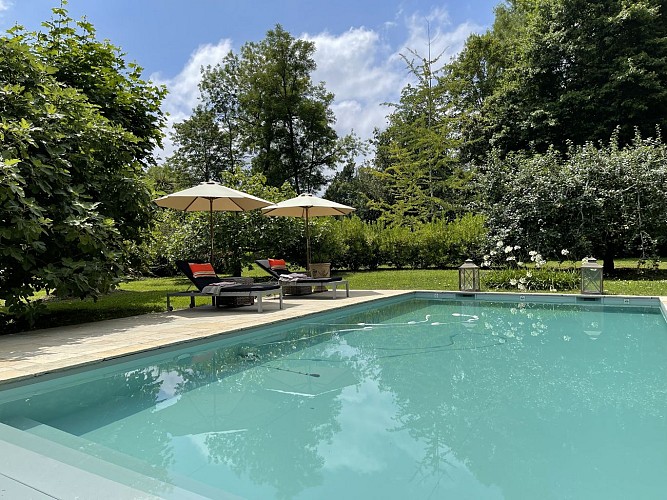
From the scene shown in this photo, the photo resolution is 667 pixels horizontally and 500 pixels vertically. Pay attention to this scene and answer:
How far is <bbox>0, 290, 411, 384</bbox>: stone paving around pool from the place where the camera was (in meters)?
4.57

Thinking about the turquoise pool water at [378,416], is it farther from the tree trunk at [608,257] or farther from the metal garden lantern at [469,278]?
the tree trunk at [608,257]

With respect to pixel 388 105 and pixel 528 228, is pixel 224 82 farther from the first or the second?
pixel 528 228

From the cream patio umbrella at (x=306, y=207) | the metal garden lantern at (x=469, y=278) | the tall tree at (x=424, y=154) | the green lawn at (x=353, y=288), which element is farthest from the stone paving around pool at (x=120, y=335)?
the tall tree at (x=424, y=154)

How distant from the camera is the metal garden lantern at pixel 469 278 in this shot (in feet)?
36.2

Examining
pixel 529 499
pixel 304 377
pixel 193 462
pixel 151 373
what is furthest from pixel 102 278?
pixel 529 499

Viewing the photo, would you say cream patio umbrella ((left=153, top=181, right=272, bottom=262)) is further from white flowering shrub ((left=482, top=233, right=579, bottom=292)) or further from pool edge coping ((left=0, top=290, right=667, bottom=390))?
white flowering shrub ((left=482, top=233, right=579, bottom=292))

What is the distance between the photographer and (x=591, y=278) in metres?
9.89

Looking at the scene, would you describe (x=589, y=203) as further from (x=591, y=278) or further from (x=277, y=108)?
(x=277, y=108)

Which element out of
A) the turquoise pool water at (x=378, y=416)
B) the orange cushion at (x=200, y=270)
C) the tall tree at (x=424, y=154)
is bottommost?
the turquoise pool water at (x=378, y=416)

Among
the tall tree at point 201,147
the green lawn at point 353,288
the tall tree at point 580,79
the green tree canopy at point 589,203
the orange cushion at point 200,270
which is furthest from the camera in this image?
the tall tree at point 201,147

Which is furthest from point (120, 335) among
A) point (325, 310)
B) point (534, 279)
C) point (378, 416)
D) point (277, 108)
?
point (277, 108)

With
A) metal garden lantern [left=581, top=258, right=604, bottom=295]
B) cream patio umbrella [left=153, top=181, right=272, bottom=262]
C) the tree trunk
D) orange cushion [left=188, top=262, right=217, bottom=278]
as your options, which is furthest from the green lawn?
cream patio umbrella [left=153, top=181, right=272, bottom=262]

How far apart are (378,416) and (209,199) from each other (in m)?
7.81

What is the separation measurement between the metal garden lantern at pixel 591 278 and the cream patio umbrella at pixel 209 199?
7175mm
